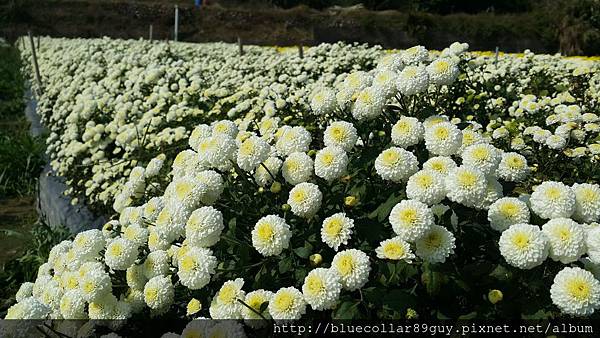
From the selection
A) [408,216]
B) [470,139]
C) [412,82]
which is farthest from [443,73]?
[408,216]

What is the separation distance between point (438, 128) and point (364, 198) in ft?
1.08

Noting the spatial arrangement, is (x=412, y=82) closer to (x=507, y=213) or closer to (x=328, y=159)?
(x=328, y=159)

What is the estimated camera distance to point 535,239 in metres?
1.53

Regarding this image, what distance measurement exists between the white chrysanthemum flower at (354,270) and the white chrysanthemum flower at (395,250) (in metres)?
0.06

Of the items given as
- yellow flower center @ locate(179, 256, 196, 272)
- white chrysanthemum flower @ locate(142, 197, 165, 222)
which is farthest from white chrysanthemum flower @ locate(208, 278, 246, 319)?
white chrysanthemum flower @ locate(142, 197, 165, 222)

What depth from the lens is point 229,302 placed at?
5.69 feet

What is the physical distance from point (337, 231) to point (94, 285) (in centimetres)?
84

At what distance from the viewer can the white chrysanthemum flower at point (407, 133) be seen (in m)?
1.96

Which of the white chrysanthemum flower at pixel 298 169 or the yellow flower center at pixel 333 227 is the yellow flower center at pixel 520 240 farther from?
the white chrysanthemum flower at pixel 298 169

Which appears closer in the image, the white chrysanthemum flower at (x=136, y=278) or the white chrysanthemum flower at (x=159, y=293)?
the white chrysanthemum flower at (x=159, y=293)

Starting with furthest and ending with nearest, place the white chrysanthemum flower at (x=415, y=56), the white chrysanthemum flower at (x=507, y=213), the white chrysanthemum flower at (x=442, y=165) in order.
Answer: the white chrysanthemum flower at (x=415, y=56)
the white chrysanthemum flower at (x=442, y=165)
the white chrysanthemum flower at (x=507, y=213)

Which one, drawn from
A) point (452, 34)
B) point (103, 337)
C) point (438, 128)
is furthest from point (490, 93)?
point (452, 34)

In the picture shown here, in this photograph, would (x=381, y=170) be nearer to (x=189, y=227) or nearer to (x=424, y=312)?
(x=424, y=312)

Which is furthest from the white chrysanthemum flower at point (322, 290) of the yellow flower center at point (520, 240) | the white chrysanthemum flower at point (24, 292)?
the white chrysanthemum flower at point (24, 292)
